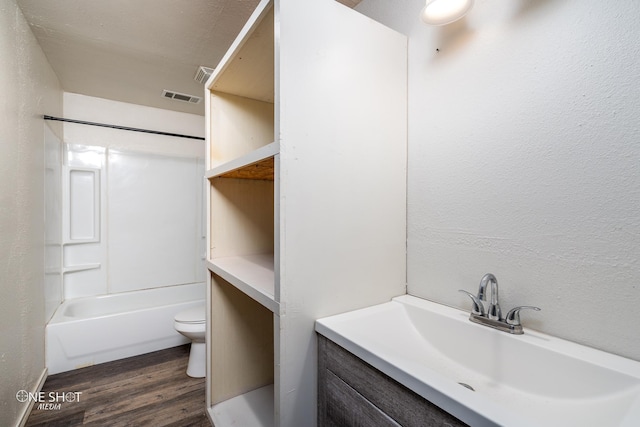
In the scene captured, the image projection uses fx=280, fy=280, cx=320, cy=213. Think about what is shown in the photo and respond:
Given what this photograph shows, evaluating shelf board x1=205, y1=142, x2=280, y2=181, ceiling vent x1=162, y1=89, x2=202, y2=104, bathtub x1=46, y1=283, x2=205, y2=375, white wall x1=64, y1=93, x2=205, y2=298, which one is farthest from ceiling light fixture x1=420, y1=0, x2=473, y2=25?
white wall x1=64, y1=93, x2=205, y2=298

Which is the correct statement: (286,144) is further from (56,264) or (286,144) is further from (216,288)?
(56,264)

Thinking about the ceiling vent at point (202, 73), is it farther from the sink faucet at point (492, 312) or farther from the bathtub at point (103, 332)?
the sink faucet at point (492, 312)

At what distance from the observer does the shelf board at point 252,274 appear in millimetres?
981

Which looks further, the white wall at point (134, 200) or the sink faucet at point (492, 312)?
the white wall at point (134, 200)

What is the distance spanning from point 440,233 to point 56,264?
3.00 meters

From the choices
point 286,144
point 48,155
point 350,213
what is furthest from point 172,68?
point 350,213

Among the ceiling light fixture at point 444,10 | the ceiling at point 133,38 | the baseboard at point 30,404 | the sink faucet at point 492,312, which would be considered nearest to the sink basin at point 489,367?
the sink faucet at point 492,312

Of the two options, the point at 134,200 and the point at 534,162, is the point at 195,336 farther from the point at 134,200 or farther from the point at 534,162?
the point at 534,162

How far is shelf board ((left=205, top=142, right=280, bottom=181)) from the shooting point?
93cm

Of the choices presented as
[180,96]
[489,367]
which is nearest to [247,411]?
[489,367]

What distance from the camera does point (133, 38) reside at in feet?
5.87

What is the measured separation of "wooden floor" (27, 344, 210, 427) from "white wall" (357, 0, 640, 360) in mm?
1578

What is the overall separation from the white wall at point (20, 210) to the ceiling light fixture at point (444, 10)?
1.95 m

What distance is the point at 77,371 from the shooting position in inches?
82.7
